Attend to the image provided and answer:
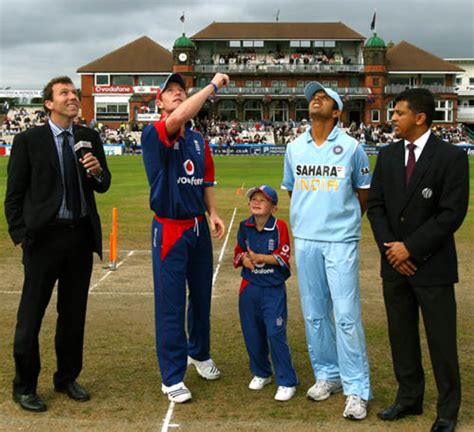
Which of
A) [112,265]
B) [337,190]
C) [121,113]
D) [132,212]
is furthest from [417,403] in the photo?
[121,113]

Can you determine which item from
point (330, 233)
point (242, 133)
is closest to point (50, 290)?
point (330, 233)

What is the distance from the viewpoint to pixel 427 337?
15.7 feet

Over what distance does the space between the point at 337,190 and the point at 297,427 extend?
172 centimetres

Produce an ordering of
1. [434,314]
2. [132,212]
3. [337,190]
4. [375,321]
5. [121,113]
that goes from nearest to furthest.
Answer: [434,314], [337,190], [375,321], [132,212], [121,113]

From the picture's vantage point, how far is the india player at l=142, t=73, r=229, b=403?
5164 mm

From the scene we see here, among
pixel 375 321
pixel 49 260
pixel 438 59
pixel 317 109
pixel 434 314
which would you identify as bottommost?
pixel 375 321

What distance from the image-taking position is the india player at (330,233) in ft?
16.7

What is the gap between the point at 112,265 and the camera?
1069 centimetres

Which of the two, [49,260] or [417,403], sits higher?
[49,260]

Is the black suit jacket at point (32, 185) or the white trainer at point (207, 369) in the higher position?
the black suit jacket at point (32, 185)

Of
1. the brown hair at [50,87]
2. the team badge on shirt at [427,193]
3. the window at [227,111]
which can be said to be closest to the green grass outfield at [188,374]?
the team badge on shirt at [427,193]

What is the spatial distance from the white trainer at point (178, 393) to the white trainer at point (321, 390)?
0.93 m

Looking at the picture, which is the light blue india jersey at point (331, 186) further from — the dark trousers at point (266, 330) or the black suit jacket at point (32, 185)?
the black suit jacket at point (32, 185)

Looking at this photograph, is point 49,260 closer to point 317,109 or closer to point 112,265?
point 317,109
